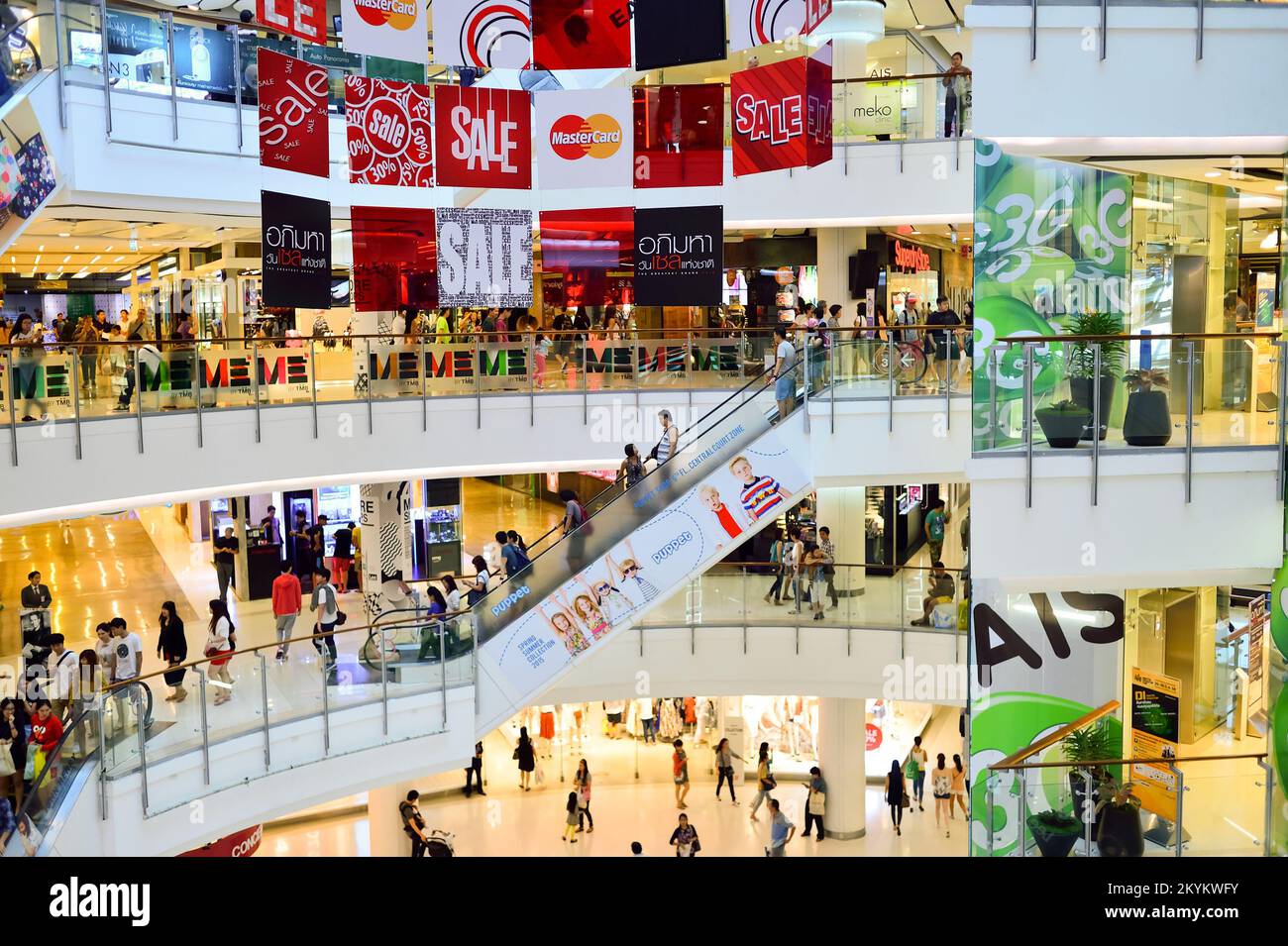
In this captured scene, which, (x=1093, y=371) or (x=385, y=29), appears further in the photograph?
(x=385, y=29)

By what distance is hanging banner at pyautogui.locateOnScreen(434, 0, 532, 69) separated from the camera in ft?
47.0

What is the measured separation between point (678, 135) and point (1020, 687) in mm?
9297

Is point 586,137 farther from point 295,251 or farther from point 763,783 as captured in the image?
point 763,783

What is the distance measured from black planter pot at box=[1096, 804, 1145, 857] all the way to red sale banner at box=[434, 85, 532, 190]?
32.5 ft

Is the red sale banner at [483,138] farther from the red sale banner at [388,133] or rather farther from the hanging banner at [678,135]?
the hanging banner at [678,135]

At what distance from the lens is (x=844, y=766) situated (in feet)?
67.1

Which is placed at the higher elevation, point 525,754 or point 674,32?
point 674,32

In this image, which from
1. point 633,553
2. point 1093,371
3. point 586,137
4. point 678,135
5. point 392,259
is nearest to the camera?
point 1093,371

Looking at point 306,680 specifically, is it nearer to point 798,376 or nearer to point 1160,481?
point 798,376

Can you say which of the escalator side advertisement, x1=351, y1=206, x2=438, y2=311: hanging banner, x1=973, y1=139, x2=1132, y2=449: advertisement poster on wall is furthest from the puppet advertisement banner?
x1=973, y1=139, x2=1132, y2=449: advertisement poster on wall

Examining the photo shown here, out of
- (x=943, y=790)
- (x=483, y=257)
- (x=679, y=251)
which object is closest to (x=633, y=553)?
(x=679, y=251)

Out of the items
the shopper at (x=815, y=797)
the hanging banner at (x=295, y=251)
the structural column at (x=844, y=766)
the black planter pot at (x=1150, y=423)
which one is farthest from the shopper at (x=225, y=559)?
the black planter pot at (x=1150, y=423)

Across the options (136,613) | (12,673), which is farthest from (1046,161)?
(136,613)

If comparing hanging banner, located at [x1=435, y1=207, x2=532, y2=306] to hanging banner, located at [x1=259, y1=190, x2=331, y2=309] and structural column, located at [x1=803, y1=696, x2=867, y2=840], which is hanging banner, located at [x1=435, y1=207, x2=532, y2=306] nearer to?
hanging banner, located at [x1=259, y1=190, x2=331, y2=309]
